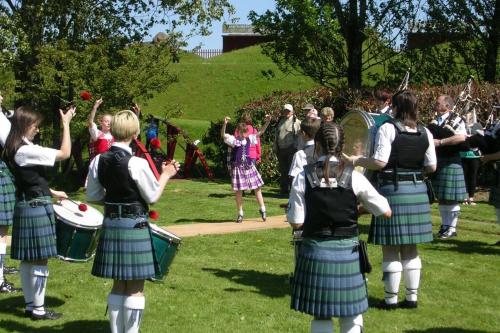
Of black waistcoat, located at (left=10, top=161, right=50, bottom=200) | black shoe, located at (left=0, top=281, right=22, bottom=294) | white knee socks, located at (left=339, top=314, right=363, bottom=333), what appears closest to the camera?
white knee socks, located at (left=339, top=314, right=363, bottom=333)

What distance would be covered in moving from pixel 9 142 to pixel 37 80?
10374 millimetres

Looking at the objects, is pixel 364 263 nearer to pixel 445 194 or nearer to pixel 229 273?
pixel 229 273

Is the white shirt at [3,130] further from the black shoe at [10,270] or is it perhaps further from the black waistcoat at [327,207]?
the black waistcoat at [327,207]

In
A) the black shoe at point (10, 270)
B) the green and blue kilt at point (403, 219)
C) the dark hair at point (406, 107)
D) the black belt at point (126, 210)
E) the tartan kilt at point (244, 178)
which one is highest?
the dark hair at point (406, 107)

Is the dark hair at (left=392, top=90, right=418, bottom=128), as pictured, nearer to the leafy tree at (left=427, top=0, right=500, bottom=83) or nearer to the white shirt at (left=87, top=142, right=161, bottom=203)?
the white shirt at (left=87, top=142, right=161, bottom=203)

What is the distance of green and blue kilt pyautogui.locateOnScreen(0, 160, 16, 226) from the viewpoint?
21.1 ft

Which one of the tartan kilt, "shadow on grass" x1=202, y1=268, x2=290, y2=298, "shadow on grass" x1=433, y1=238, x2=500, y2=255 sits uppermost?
the tartan kilt

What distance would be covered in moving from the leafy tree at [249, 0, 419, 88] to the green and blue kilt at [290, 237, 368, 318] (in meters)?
13.1

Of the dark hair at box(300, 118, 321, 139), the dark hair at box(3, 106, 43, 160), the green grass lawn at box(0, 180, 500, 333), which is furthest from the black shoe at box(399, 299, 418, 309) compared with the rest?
the dark hair at box(3, 106, 43, 160)

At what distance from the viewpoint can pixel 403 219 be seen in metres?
5.96

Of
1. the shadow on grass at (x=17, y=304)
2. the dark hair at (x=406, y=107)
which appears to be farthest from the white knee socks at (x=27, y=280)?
the dark hair at (x=406, y=107)

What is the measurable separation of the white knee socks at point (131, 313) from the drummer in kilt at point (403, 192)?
2.11 m

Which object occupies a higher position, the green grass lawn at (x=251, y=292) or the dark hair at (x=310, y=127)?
the dark hair at (x=310, y=127)

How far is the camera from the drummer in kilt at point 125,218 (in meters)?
4.72
